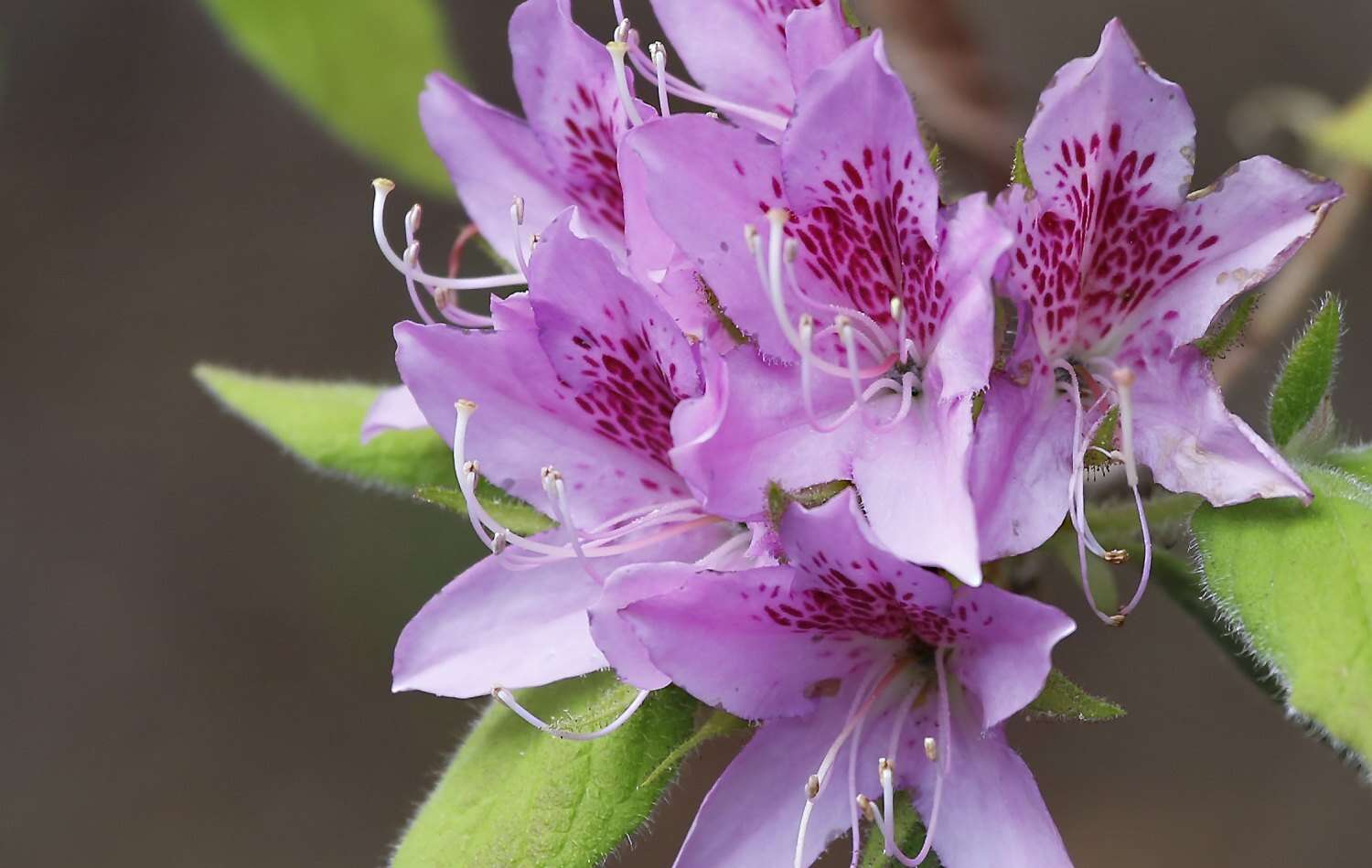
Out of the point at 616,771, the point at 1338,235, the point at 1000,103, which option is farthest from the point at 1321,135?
the point at 616,771

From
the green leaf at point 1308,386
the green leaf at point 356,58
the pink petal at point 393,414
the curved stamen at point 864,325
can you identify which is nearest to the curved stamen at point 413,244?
the pink petal at point 393,414

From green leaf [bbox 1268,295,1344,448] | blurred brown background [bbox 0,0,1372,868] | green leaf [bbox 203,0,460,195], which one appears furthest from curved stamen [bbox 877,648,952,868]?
blurred brown background [bbox 0,0,1372,868]

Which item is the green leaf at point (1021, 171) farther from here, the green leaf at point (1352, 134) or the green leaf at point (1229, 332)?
the green leaf at point (1352, 134)

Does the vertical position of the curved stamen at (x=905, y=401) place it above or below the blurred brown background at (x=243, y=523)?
above

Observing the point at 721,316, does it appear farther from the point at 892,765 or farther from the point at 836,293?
the point at 892,765

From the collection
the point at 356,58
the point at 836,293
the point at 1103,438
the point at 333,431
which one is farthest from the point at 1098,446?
the point at 356,58

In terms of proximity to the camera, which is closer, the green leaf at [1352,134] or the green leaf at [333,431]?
the green leaf at [333,431]

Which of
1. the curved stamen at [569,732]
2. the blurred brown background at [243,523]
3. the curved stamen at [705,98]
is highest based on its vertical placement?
the curved stamen at [705,98]

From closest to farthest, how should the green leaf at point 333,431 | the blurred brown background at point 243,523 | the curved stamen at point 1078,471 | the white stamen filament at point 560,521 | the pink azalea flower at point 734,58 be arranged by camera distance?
the curved stamen at point 1078,471, the white stamen filament at point 560,521, the pink azalea flower at point 734,58, the green leaf at point 333,431, the blurred brown background at point 243,523
